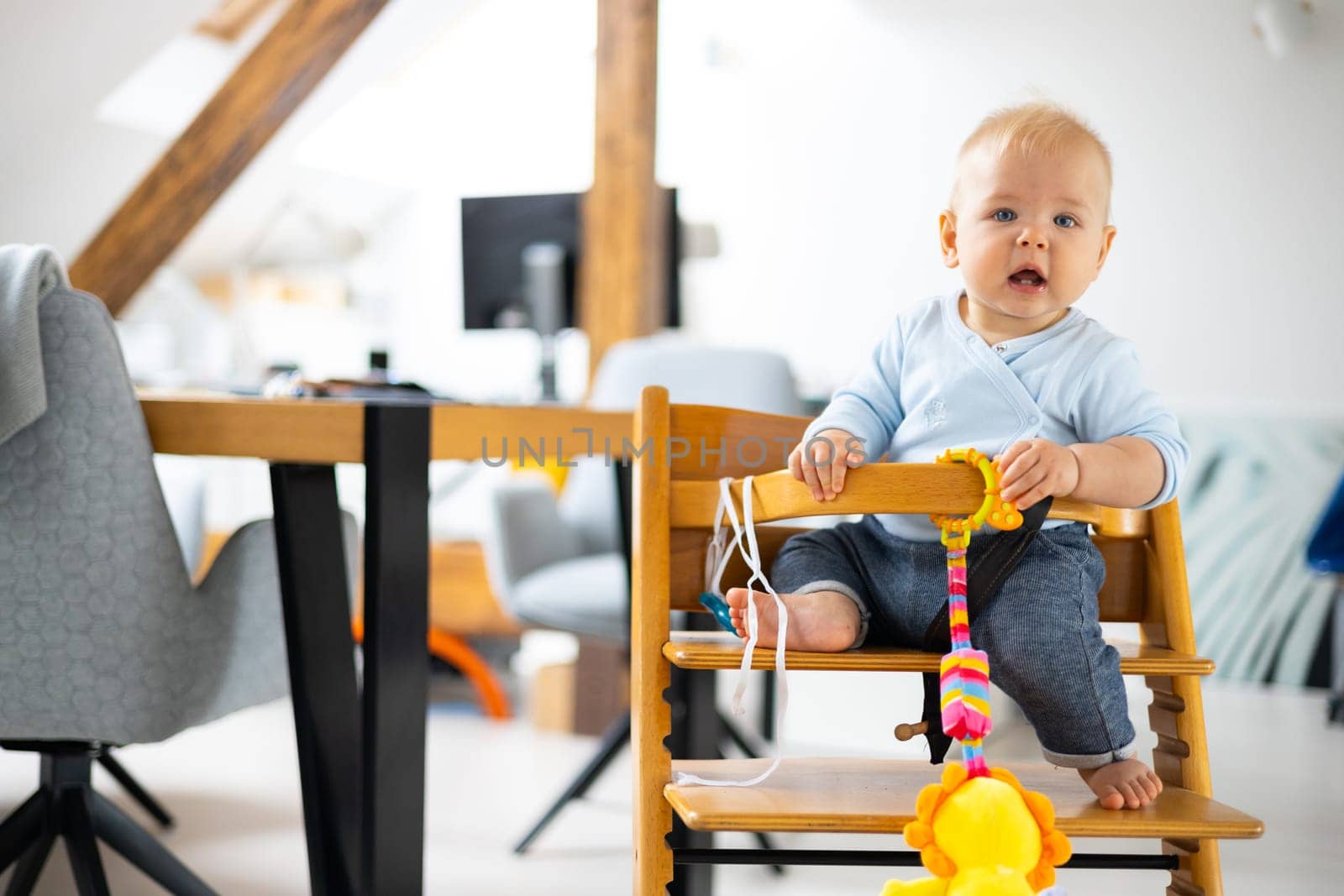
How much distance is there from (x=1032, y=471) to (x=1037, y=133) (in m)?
0.27

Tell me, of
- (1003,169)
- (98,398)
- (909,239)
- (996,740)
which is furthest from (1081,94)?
(98,398)

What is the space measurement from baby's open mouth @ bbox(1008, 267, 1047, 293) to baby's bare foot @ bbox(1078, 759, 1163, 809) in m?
0.37

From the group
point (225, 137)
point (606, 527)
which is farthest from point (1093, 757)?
point (225, 137)

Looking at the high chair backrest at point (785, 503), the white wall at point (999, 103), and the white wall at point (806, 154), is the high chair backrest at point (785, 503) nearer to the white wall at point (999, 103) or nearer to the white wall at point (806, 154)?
the white wall at point (806, 154)

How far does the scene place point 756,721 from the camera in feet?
8.39

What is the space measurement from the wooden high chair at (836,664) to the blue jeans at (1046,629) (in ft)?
0.10

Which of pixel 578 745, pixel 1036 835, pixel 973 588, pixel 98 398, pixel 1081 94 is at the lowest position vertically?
pixel 578 745

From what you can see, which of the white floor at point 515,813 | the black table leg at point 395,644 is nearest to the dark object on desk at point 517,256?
the white floor at point 515,813

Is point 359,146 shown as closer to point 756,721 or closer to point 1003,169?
point 756,721

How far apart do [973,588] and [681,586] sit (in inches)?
11.6

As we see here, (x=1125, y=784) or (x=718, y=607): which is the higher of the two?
(x=718, y=607)

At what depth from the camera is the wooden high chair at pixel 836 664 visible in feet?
2.85

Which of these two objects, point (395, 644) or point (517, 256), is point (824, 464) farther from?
point (517, 256)

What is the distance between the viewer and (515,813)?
1.99 m
